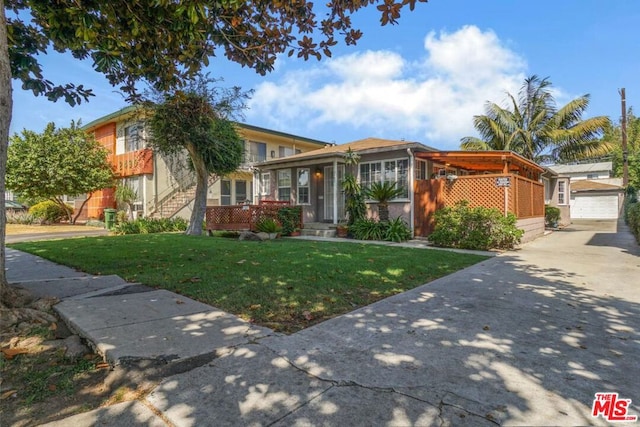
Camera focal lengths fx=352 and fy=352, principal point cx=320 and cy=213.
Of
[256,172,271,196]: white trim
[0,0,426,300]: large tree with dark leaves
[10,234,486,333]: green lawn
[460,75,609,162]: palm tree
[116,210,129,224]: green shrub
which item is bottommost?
[10,234,486,333]: green lawn

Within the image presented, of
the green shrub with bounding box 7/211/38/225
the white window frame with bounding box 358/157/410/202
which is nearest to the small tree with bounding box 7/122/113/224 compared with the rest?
the green shrub with bounding box 7/211/38/225

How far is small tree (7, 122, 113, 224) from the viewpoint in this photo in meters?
19.4

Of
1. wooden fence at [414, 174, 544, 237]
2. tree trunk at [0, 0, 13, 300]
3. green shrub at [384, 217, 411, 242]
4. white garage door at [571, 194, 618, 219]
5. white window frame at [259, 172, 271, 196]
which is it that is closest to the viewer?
tree trunk at [0, 0, 13, 300]

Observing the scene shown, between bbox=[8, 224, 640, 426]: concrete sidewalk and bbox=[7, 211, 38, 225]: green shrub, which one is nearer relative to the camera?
bbox=[8, 224, 640, 426]: concrete sidewalk

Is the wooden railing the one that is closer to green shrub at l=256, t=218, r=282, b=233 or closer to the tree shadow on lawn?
green shrub at l=256, t=218, r=282, b=233

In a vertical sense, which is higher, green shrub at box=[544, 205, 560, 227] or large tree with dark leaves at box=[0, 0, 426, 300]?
large tree with dark leaves at box=[0, 0, 426, 300]

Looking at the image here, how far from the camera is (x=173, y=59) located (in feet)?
19.0

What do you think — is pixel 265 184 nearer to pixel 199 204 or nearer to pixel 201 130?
pixel 199 204

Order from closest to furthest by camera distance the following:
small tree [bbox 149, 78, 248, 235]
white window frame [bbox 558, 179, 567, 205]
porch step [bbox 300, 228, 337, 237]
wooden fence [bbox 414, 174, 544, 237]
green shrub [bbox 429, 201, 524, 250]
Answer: green shrub [bbox 429, 201, 524, 250]
wooden fence [bbox 414, 174, 544, 237]
small tree [bbox 149, 78, 248, 235]
porch step [bbox 300, 228, 337, 237]
white window frame [bbox 558, 179, 567, 205]

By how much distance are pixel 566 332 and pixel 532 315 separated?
1.77 ft

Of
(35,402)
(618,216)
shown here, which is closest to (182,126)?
(35,402)

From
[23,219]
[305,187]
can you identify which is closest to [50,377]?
[305,187]

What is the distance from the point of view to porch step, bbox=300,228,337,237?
13776mm

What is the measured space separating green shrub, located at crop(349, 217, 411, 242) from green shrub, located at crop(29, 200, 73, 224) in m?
20.4
